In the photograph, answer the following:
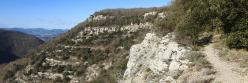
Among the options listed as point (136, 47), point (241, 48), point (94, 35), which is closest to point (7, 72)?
point (94, 35)

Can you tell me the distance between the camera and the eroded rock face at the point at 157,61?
27078 millimetres

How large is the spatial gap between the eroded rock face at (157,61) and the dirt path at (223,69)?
1387 millimetres

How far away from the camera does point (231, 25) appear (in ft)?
100

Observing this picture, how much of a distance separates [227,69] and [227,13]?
6.15 metres

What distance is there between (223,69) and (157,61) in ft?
17.6

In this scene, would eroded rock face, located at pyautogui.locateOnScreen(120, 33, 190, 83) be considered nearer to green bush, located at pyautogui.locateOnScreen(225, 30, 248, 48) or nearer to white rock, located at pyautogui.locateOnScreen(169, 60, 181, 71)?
white rock, located at pyautogui.locateOnScreen(169, 60, 181, 71)

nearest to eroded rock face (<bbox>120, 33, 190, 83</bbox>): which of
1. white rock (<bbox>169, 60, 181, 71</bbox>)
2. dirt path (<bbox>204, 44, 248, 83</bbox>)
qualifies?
white rock (<bbox>169, 60, 181, 71</bbox>)

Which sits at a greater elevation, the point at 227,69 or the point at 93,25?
the point at 227,69

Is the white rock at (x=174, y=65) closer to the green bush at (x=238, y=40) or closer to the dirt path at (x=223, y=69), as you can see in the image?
the dirt path at (x=223, y=69)

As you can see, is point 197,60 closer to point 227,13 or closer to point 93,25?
point 227,13

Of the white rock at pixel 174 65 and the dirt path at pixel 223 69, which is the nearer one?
the dirt path at pixel 223 69

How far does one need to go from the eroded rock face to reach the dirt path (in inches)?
54.6

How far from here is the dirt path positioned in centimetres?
2361

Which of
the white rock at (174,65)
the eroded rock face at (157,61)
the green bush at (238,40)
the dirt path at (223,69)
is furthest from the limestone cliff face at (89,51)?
the dirt path at (223,69)
